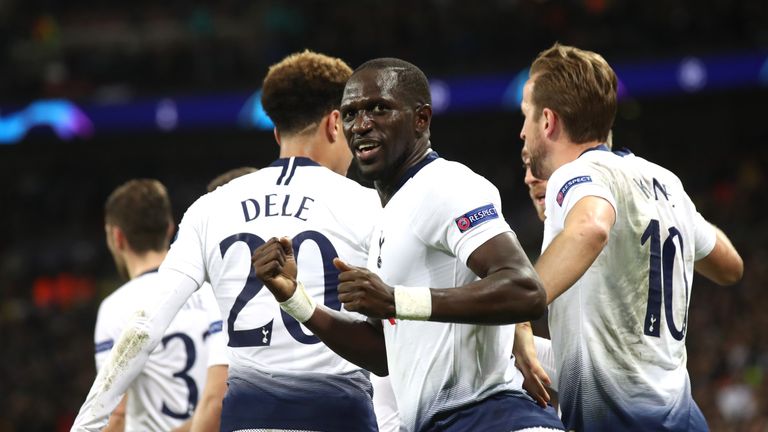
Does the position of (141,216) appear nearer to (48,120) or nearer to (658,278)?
(658,278)

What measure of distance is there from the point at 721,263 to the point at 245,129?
19.4m

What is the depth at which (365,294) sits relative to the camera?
3270 mm

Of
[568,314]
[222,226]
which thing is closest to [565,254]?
[568,314]

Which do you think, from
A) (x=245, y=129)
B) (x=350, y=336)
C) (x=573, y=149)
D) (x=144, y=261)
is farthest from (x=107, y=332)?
(x=245, y=129)

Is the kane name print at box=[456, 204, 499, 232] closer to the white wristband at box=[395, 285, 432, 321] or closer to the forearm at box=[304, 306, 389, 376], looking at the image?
the white wristband at box=[395, 285, 432, 321]

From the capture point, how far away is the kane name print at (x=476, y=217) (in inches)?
136

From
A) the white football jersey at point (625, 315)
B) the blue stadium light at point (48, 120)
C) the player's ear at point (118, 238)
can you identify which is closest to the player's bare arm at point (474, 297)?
the white football jersey at point (625, 315)

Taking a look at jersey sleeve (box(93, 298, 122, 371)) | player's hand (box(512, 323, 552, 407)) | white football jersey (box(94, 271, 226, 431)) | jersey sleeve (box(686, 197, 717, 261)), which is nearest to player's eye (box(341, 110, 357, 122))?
player's hand (box(512, 323, 552, 407))

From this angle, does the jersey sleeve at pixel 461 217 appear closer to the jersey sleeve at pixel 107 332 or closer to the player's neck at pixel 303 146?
the player's neck at pixel 303 146

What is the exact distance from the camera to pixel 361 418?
4395 mm

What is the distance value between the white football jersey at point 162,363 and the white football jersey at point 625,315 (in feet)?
7.97

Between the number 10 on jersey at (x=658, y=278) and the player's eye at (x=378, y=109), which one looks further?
the number 10 on jersey at (x=658, y=278)

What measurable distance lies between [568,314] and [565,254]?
1.56 feet

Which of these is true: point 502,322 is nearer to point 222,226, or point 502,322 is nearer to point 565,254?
point 565,254
